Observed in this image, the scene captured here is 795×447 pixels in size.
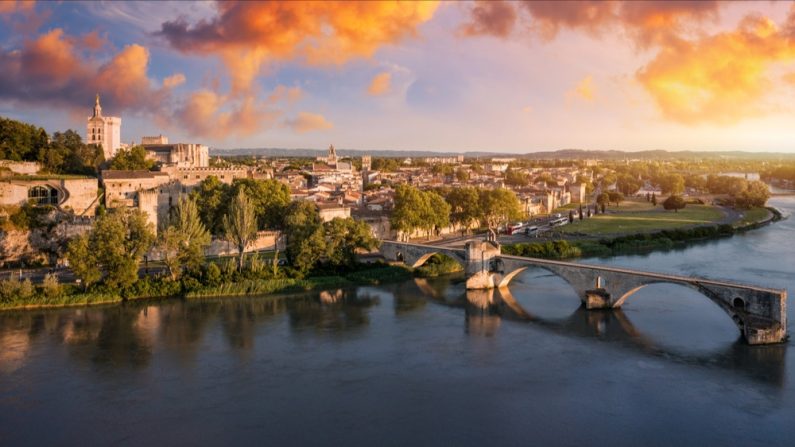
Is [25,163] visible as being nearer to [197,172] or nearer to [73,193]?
[73,193]

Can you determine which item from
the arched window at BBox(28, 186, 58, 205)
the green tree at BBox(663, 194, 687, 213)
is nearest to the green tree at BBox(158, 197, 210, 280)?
the arched window at BBox(28, 186, 58, 205)

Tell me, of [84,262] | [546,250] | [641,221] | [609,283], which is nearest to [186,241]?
[84,262]

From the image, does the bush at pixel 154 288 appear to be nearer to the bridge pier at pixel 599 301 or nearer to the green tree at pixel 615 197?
the bridge pier at pixel 599 301

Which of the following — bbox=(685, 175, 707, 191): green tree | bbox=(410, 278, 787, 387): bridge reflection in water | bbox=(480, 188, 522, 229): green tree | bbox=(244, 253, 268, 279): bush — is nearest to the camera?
bbox=(410, 278, 787, 387): bridge reflection in water

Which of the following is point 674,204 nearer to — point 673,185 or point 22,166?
point 673,185

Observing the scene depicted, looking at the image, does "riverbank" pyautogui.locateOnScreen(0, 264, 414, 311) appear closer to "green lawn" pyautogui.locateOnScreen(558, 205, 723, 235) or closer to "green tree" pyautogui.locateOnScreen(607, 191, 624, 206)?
"green lawn" pyautogui.locateOnScreen(558, 205, 723, 235)

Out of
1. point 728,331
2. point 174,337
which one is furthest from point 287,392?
point 728,331

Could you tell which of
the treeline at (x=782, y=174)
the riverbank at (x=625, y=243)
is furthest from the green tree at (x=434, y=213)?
the treeline at (x=782, y=174)
